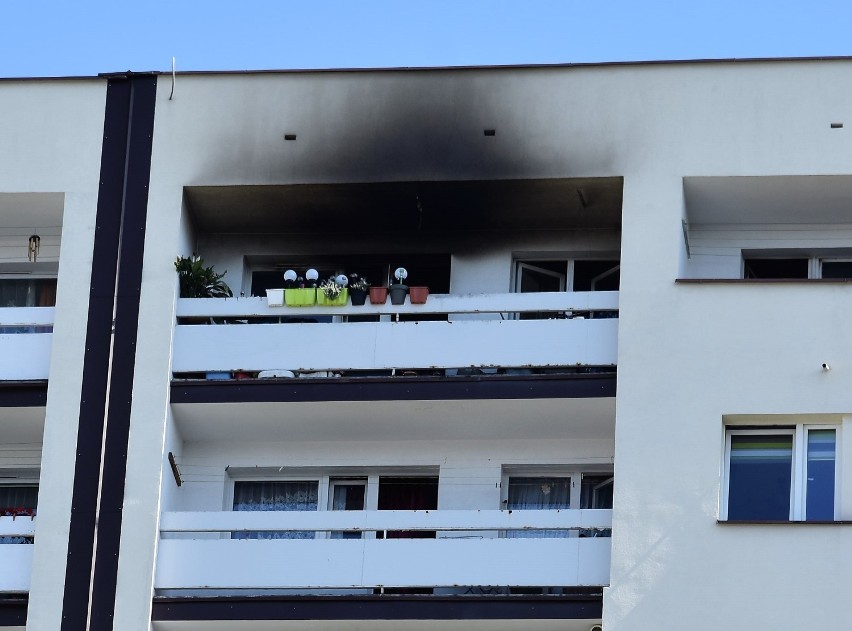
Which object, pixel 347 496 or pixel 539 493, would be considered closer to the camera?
pixel 539 493

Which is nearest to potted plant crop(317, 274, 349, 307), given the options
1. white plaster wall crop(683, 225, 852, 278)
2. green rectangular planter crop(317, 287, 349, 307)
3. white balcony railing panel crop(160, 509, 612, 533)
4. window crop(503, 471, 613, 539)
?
green rectangular planter crop(317, 287, 349, 307)

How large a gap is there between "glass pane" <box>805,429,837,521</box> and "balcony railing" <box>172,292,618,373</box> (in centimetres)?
295

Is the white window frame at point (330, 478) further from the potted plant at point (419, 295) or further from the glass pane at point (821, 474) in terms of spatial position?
the glass pane at point (821, 474)

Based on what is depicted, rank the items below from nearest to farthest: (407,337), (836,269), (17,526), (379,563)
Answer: (379,563)
(17,526)
(407,337)
(836,269)

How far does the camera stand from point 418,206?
30578mm

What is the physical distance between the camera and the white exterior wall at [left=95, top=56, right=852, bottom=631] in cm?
2702

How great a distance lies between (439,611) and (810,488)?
17.0 ft

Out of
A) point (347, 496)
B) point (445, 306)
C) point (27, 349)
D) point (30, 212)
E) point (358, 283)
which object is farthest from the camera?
point (30, 212)

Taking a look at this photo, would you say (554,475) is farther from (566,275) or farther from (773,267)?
(773,267)

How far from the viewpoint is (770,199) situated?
29.9 metres

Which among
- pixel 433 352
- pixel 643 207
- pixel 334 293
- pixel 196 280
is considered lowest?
pixel 433 352

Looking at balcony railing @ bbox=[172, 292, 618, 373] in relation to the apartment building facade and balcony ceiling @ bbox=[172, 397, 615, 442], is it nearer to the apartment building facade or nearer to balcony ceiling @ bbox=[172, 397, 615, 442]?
the apartment building facade

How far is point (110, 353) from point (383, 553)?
15.8ft

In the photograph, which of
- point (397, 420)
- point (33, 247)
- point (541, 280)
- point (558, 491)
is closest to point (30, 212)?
point (33, 247)
